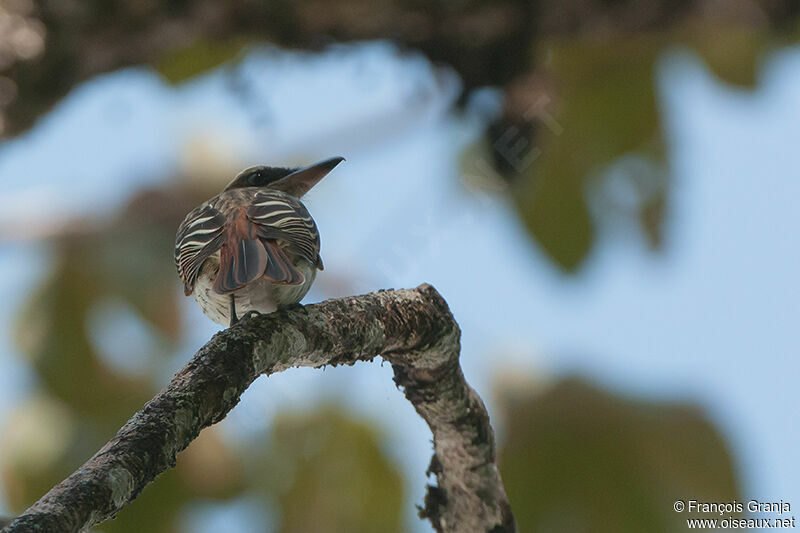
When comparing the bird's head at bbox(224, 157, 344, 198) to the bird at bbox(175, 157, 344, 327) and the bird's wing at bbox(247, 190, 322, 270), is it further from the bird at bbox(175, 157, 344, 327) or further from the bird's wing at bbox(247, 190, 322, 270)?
the bird's wing at bbox(247, 190, 322, 270)

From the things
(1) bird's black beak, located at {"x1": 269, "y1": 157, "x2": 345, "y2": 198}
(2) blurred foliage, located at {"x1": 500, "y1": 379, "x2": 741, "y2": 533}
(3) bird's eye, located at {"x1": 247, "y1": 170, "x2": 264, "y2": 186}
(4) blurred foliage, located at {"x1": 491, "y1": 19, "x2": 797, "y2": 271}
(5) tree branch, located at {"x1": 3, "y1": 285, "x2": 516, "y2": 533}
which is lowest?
(5) tree branch, located at {"x1": 3, "y1": 285, "x2": 516, "y2": 533}

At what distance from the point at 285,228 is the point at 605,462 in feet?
9.75

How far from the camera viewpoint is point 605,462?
597 cm

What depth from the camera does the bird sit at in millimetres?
3496

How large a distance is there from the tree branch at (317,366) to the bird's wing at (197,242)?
848 mm

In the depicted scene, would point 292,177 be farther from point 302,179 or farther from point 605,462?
point 605,462

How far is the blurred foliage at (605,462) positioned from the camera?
19.2 ft

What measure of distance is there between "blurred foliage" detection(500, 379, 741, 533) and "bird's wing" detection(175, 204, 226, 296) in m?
2.65

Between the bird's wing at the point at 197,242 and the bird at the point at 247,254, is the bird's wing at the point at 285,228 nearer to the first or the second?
the bird at the point at 247,254

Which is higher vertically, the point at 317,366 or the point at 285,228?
the point at 285,228

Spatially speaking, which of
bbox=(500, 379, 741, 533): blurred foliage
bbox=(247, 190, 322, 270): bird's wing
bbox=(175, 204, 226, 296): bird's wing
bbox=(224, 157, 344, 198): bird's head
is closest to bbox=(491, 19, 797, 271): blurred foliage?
bbox=(500, 379, 741, 533): blurred foliage

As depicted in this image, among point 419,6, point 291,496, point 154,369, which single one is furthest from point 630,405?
point 154,369

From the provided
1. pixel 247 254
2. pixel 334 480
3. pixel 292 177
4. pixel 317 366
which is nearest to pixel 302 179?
pixel 292 177

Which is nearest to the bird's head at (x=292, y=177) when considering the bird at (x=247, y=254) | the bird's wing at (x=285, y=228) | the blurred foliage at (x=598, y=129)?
the bird at (x=247, y=254)
